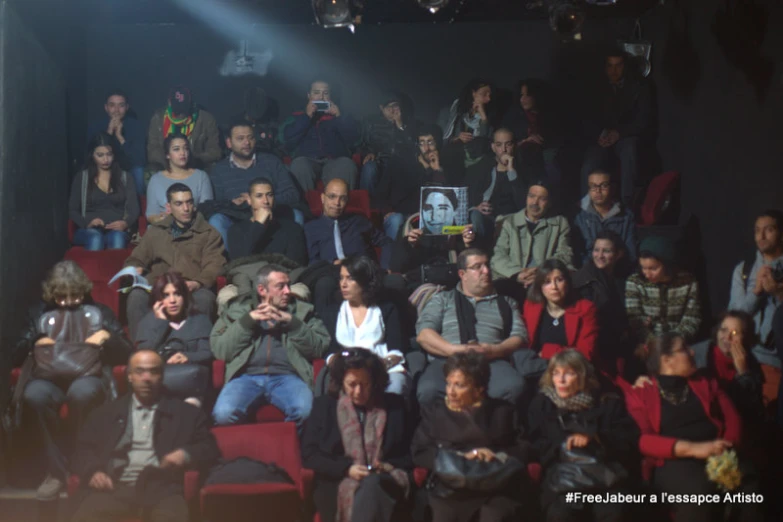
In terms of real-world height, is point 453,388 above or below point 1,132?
below

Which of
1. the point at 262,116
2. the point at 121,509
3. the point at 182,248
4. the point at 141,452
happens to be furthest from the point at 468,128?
the point at 121,509

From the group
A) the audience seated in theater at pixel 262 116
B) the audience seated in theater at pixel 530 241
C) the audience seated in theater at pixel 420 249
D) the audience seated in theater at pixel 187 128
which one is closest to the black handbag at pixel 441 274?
the audience seated in theater at pixel 420 249

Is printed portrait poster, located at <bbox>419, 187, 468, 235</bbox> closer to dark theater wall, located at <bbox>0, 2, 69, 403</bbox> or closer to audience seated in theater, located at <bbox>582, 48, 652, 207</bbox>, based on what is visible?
audience seated in theater, located at <bbox>582, 48, 652, 207</bbox>

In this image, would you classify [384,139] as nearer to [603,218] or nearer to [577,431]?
[603,218]

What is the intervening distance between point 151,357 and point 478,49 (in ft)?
9.54

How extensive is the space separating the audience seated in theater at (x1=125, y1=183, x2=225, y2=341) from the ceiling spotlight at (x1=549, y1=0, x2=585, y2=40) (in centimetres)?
204

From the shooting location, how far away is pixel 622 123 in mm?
5656

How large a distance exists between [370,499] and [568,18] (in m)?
2.47

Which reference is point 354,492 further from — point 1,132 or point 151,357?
point 1,132

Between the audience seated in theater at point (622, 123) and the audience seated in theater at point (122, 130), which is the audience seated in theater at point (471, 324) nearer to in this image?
the audience seated in theater at point (622, 123)

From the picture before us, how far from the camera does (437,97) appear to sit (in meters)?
5.99

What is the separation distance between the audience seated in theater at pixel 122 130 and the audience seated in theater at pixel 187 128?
0.08m

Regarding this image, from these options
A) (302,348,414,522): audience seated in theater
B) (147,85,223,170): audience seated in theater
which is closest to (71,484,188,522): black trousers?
(302,348,414,522): audience seated in theater

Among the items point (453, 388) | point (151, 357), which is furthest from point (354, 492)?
point (151, 357)
